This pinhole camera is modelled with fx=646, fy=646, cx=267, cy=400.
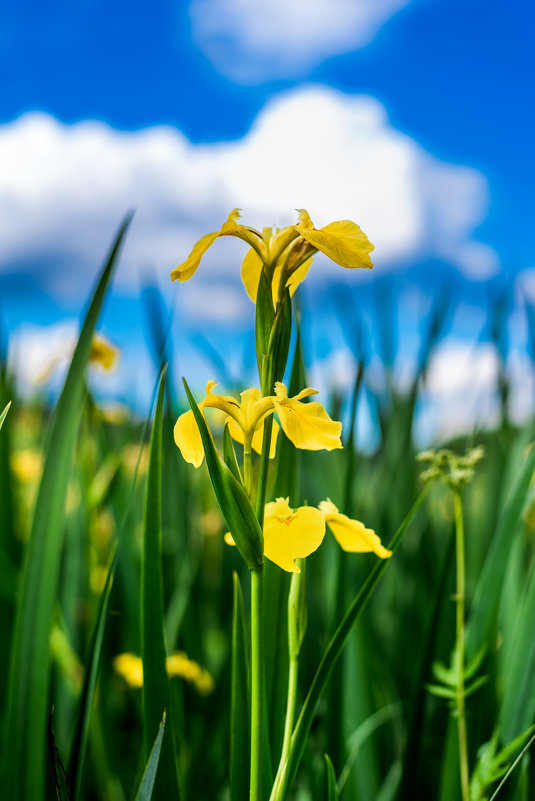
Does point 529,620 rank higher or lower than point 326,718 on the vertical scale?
higher

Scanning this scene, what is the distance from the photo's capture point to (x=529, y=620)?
1.00m

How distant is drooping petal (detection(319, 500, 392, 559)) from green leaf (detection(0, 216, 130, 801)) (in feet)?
1.19

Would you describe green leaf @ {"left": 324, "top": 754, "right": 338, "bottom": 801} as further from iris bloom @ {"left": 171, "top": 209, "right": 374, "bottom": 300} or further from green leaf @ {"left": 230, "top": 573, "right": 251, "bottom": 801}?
iris bloom @ {"left": 171, "top": 209, "right": 374, "bottom": 300}

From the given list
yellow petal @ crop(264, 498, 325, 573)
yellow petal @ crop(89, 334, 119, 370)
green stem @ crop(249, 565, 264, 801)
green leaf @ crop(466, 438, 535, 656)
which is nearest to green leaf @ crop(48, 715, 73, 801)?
green stem @ crop(249, 565, 264, 801)

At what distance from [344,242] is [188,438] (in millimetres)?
254

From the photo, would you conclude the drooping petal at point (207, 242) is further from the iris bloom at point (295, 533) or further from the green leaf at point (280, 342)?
the iris bloom at point (295, 533)

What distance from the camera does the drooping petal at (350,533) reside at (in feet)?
2.22

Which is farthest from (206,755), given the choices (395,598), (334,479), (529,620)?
(529,620)

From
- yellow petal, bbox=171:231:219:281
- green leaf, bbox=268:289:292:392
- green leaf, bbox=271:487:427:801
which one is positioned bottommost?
green leaf, bbox=271:487:427:801

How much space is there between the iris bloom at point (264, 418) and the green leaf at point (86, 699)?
0.74 ft

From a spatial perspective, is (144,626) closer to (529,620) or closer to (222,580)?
(529,620)

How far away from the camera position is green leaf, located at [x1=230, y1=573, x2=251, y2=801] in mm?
770

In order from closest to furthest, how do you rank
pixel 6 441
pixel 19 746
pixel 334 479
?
pixel 19 746, pixel 6 441, pixel 334 479

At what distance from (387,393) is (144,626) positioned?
122 cm
